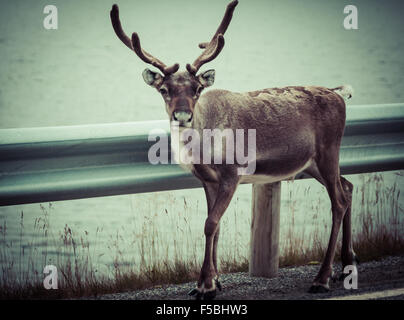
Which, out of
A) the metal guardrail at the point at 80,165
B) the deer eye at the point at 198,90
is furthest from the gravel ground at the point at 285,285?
the deer eye at the point at 198,90

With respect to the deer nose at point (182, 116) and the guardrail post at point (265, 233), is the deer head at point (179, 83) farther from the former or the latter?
the guardrail post at point (265, 233)

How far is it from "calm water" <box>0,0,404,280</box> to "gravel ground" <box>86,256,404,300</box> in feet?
1.84

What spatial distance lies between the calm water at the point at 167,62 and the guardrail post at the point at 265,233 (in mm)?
516

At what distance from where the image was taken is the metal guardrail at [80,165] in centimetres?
468

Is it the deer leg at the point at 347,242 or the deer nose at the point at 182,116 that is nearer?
the deer nose at the point at 182,116

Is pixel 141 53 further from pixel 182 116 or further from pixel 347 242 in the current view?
pixel 347 242

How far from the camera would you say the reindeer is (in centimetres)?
469

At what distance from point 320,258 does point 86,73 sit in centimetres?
1840

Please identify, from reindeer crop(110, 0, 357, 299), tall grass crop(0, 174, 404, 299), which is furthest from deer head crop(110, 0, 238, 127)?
tall grass crop(0, 174, 404, 299)

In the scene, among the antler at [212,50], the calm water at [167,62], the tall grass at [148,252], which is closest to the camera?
the antler at [212,50]

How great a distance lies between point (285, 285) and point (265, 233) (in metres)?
0.44

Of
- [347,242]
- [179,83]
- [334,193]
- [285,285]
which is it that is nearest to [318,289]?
[285,285]

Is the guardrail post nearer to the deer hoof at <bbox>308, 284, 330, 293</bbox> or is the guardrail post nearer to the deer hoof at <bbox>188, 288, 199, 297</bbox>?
the deer hoof at <bbox>308, 284, 330, 293</bbox>

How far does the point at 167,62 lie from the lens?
18781mm
